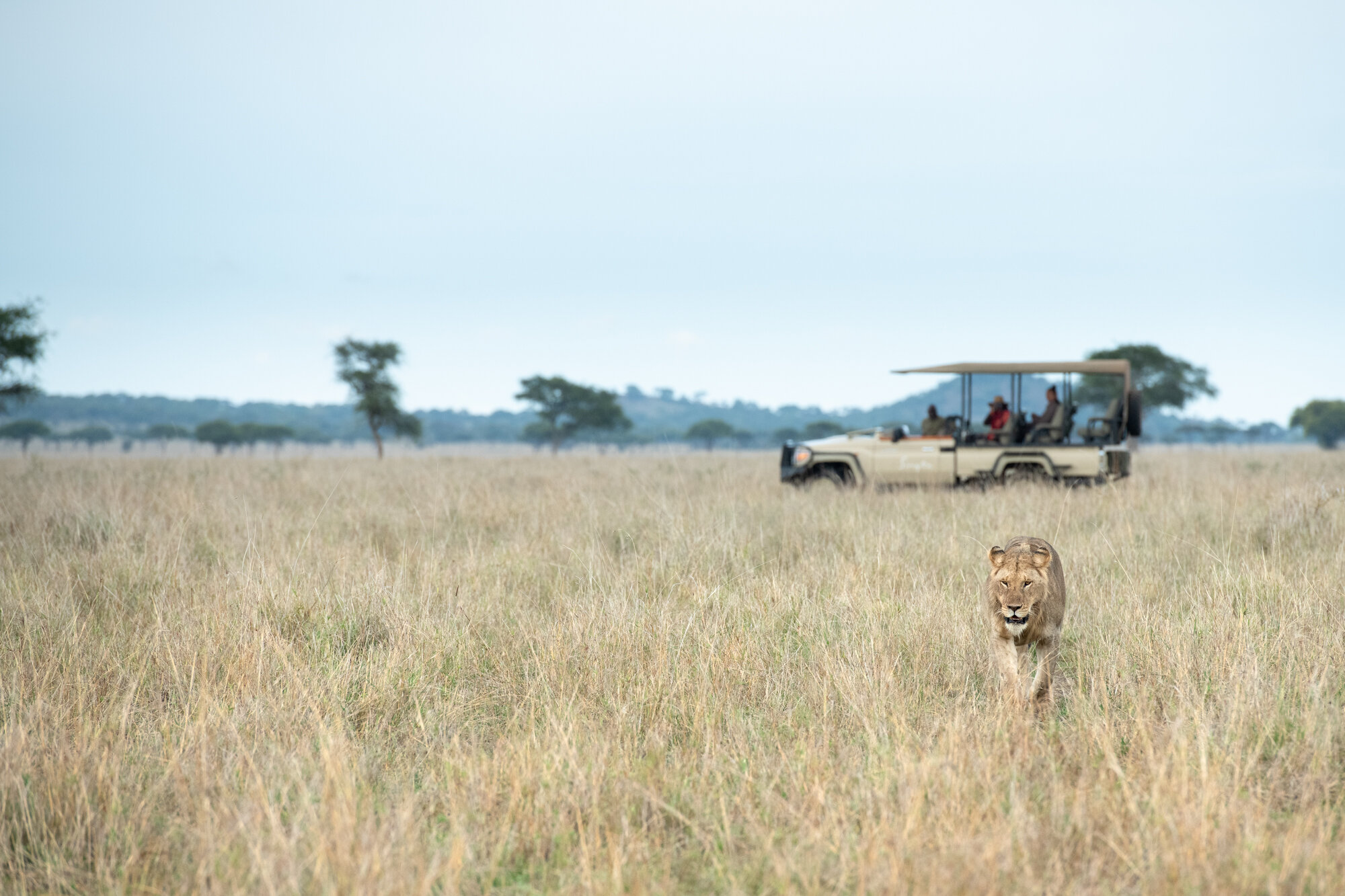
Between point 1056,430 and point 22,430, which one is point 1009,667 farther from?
point 22,430

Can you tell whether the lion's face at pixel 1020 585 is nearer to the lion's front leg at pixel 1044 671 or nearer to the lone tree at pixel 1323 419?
the lion's front leg at pixel 1044 671

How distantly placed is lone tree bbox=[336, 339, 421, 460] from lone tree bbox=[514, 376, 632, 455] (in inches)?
945

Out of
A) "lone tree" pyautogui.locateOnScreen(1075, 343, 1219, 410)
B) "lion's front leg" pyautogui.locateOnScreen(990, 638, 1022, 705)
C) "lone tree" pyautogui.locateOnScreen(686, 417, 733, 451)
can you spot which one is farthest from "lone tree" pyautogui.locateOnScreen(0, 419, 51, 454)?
"lion's front leg" pyautogui.locateOnScreen(990, 638, 1022, 705)

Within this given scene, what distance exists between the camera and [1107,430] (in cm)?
1274

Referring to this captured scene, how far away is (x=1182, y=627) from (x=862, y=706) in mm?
2160

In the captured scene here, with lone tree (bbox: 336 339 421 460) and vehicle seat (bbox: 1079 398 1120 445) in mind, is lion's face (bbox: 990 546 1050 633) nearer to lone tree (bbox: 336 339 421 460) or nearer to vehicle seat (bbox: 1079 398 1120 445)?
vehicle seat (bbox: 1079 398 1120 445)

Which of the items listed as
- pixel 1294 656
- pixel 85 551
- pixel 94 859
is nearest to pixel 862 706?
pixel 1294 656

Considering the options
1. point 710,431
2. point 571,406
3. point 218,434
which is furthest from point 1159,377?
point 218,434

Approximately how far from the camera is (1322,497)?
8805mm

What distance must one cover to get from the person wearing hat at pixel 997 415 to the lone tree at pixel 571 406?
61.8 meters

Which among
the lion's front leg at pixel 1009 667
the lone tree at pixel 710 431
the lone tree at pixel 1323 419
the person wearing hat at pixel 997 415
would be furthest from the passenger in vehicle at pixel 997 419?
the lone tree at pixel 710 431

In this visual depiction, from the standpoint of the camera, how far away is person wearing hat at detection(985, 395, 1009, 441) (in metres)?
13.0

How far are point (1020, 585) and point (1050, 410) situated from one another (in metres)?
10.6

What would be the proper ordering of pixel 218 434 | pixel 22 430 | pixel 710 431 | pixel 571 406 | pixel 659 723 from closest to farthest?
pixel 659 723 → pixel 571 406 → pixel 218 434 → pixel 22 430 → pixel 710 431
